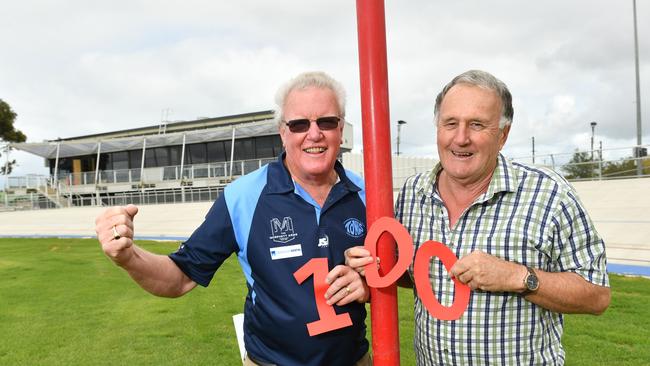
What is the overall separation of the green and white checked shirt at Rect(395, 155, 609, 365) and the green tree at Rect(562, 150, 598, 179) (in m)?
20.8

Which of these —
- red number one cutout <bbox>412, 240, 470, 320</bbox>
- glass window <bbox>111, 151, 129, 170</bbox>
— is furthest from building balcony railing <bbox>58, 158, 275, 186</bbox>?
red number one cutout <bbox>412, 240, 470, 320</bbox>

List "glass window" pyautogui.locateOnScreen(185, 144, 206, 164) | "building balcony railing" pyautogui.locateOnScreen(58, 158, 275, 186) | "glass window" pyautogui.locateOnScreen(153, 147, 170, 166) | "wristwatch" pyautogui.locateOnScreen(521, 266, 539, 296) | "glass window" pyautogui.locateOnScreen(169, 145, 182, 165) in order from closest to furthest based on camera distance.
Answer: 1. "wristwatch" pyautogui.locateOnScreen(521, 266, 539, 296)
2. "building balcony railing" pyautogui.locateOnScreen(58, 158, 275, 186)
3. "glass window" pyautogui.locateOnScreen(185, 144, 206, 164)
4. "glass window" pyautogui.locateOnScreen(169, 145, 182, 165)
5. "glass window" pyautogui.locateOnScreen(153, 147, 170, 166)

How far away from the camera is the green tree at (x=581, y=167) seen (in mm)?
19891

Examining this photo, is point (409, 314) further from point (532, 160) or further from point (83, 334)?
point (532, 160)

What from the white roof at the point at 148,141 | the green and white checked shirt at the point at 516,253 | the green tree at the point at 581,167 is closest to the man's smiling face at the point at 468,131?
the green and white checked shirt at the point at 516,253

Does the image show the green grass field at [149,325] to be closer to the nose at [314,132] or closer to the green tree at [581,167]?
the nose at [314,132]

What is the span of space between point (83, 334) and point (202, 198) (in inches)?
875

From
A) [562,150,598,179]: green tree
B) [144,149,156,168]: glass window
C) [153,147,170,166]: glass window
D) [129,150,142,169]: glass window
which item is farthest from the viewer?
[129,150,142,169]: glass window

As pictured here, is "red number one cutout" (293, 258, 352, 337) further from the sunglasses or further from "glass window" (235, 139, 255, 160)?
"glass window" (235, 139, 255, 160)

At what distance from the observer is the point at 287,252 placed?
195 centimetres

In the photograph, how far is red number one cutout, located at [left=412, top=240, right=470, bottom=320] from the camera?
139cm

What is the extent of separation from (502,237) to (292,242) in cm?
85

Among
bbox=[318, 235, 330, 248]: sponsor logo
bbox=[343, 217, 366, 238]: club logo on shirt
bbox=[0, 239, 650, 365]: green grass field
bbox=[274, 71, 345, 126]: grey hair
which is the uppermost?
bbox=[274, 71, 345, 126]: grey hair

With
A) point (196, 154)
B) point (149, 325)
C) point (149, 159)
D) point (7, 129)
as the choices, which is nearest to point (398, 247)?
point (149, 325)
